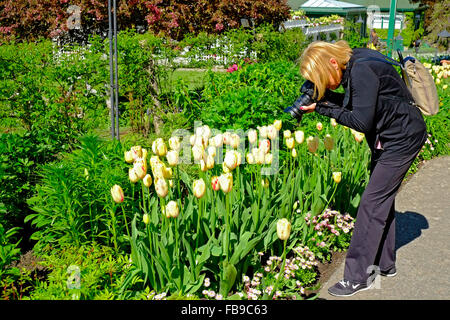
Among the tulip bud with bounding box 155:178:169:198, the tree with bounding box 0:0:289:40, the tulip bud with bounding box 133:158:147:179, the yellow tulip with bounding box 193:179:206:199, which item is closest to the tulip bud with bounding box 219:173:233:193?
the yellow tulip with bounding box 193:179:206:199

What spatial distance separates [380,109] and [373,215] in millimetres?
686

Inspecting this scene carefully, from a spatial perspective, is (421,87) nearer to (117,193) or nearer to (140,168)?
(140,168)

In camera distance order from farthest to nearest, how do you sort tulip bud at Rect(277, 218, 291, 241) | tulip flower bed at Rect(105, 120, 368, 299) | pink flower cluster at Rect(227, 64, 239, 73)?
pink flower cluster at Rect(227, 64, 239, 73) < tulip flower bed at Rect(105, 120, 368, 299) < tulip bud at Rect(277, 218, 291, 241)

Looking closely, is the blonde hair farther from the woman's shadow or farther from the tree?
the tree

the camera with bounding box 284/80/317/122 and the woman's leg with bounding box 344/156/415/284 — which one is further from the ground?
the camera with bounding box 284/80/317/122

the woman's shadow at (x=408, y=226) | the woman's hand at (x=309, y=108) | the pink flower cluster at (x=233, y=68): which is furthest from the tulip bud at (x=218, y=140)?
the pink flower cluster at (x=233, y=68)

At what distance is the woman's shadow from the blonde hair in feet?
5.61

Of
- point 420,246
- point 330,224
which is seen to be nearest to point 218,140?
point 330,224

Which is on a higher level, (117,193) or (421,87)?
(421,87)

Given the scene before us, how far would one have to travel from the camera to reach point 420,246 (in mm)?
3859

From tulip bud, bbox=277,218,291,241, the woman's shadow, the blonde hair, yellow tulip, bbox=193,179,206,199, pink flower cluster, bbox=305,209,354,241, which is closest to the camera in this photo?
tulip bud, bbox=277,218,291,241

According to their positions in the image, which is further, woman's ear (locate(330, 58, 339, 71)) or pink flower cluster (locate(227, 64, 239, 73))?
pink flower cluster (locate(227, 64, 239, 73))

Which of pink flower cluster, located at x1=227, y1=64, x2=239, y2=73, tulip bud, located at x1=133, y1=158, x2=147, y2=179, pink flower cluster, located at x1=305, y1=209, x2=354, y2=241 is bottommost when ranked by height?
pink flower cluster, located at x1=305, y1=209, x2=354, y2=241

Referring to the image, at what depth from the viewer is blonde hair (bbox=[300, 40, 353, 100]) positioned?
2889 mm
